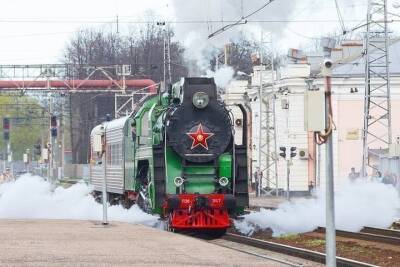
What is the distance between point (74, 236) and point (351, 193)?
15717mm

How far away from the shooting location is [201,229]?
2516cm

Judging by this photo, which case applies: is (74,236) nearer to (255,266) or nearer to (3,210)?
(255,266)

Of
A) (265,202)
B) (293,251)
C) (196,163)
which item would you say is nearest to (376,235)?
(196,163)

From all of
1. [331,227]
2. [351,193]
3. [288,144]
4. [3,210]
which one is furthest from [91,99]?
[331,227]

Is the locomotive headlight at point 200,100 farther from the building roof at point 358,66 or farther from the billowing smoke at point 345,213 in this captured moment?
the building roof at point 358,66

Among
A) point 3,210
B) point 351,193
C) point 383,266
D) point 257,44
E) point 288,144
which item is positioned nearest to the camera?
point 383,266

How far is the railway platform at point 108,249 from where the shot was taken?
15.6 metres

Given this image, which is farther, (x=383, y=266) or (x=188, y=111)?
(x=188, y=111)

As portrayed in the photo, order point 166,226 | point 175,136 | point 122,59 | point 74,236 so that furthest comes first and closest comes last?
point 122,59, point 166,226, point 175,136, point 74,236

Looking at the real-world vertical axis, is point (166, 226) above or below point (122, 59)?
below

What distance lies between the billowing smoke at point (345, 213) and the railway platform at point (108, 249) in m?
5.92

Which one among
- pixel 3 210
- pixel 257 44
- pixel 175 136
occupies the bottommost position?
pixel 3 210

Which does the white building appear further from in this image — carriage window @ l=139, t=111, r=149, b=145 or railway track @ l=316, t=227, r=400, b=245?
carriage window @ l=139, t=111, r=149, b=145

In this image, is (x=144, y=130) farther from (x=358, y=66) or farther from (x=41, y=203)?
(x=358, y=66)
